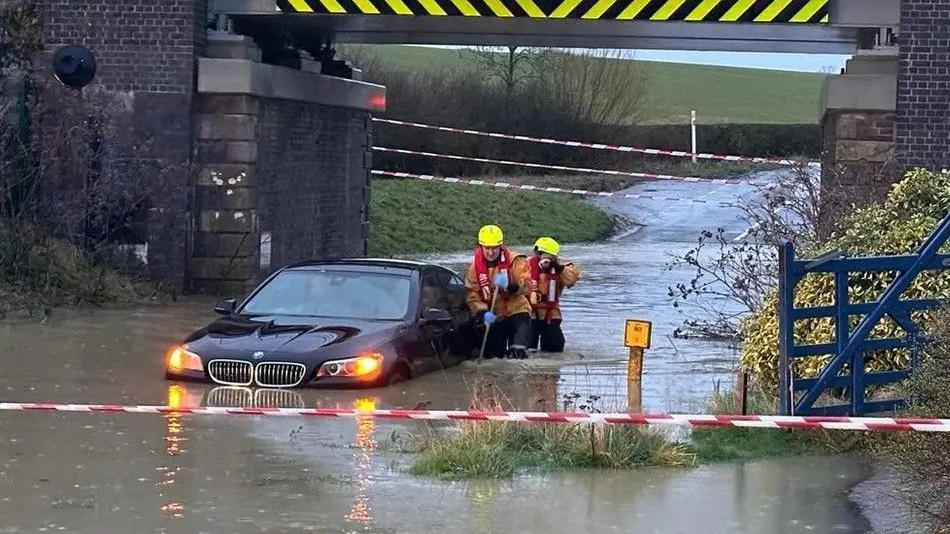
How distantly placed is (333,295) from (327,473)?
16.3 feet

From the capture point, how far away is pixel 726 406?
38.4 ft

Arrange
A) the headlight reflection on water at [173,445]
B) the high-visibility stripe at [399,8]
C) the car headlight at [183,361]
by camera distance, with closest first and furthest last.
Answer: the headlight reflection on water at [173,445] < the car headlight at [183,361] < the high-visibility stripe at [399,8]

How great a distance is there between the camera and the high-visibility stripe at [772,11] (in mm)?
20047

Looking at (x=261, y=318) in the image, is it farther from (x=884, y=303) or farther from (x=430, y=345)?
(x=884, y=303)

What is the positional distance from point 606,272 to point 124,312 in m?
10.3

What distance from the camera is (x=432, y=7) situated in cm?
2073

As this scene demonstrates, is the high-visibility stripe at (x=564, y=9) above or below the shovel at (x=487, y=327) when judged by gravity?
above

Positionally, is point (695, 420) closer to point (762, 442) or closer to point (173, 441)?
point (762, 442)

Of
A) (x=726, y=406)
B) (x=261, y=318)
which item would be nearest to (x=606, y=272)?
(x=261, y=318)

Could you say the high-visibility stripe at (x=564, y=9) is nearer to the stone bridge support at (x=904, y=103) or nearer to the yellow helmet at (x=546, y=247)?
the stone bridge support at (x=904, y=103)

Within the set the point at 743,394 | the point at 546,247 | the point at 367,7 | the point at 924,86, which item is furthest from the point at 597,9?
the point at 743,394

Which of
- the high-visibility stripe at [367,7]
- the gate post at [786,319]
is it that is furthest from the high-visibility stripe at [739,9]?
the gate post at [786,319]

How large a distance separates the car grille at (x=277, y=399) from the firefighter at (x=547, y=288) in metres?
3.48

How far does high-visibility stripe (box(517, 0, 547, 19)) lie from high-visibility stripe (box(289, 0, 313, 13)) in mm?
2500
